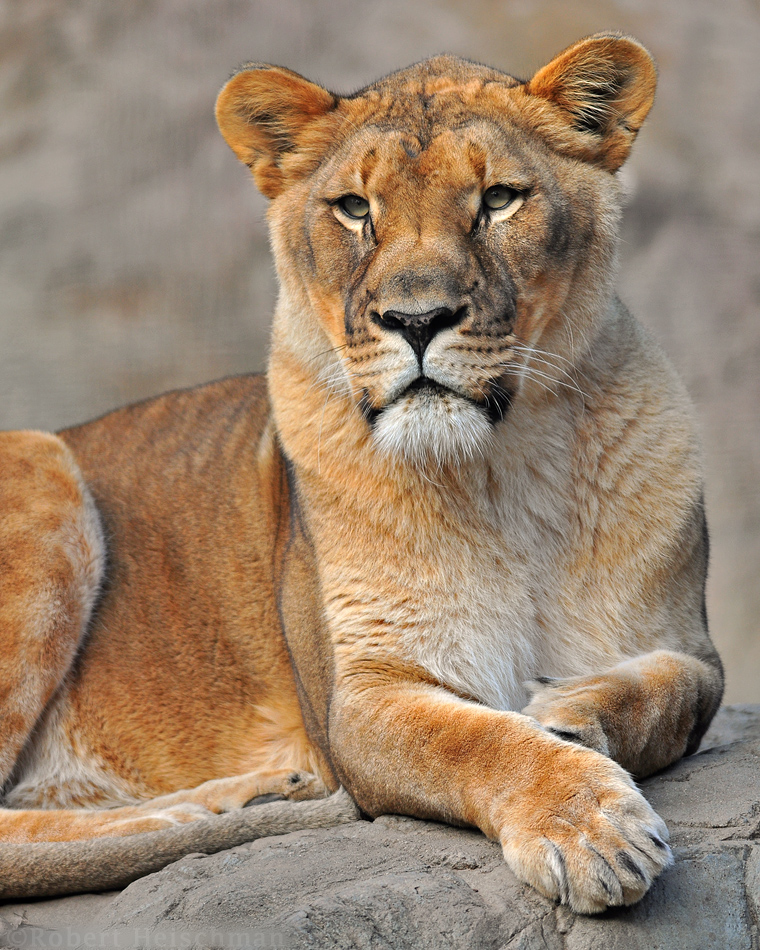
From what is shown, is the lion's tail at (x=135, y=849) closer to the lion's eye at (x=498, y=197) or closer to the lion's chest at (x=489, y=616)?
the lion's chest at (x=489, y=616)

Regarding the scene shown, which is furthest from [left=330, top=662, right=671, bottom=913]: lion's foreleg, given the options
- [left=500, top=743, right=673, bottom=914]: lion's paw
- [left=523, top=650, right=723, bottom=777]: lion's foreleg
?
[left=523, top=650, right=723, bottom=777]: lion's foreleg

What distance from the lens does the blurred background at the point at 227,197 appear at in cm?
555

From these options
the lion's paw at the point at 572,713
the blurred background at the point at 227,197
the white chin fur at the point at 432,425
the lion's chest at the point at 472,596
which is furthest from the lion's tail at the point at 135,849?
the blurred background at the point at 227,197

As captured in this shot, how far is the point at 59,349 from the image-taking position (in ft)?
18.0

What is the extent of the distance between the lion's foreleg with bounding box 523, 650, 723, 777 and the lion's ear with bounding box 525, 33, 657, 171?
1145 millimetres

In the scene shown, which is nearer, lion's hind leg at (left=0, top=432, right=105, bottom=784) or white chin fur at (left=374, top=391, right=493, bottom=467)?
white chin fur at (left=374, top=391, right=493, bottom=467)

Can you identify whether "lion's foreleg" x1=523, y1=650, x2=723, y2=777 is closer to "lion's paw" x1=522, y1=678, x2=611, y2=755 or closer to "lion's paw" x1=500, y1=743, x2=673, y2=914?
"lion's paw" x1=522, y1=678, x2=611, y2=755

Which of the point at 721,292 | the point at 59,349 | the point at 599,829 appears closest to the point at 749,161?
the point at 721,292

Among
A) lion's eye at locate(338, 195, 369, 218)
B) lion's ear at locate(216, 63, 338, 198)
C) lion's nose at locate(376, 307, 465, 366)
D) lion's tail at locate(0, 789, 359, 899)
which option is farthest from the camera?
lion's ear at locate(216, 63, 338, 198)

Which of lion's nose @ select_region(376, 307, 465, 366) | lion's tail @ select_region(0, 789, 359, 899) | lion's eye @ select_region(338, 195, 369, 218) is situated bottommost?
lion's tail @ select_region(0, 789, 359, 899)

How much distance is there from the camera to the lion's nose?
2.23 metres

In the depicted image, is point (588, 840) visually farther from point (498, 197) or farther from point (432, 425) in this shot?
point (498, 197)

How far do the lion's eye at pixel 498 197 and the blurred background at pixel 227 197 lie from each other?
3165 mm

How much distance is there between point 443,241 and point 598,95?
626 mm
